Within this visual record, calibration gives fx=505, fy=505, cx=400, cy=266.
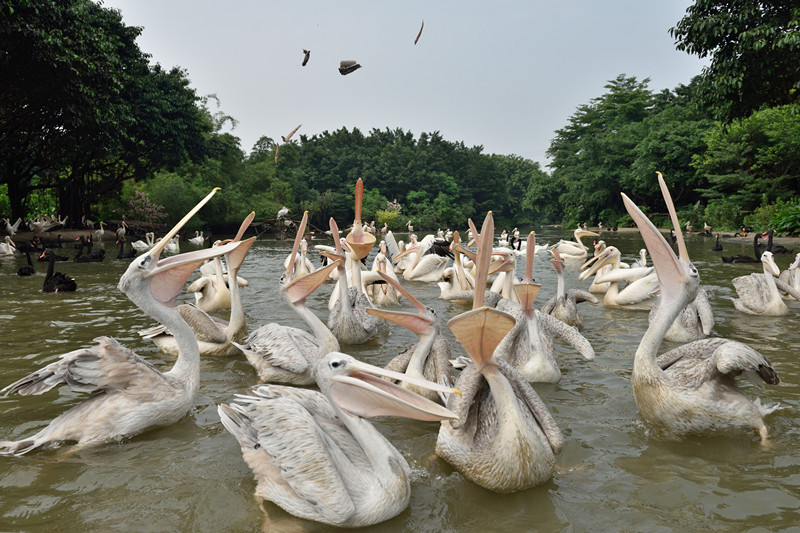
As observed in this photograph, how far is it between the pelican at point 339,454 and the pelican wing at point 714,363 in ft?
7.39

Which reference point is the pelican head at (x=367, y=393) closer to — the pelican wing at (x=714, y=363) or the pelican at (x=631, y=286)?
the pelican wing at (x=714, y=363)

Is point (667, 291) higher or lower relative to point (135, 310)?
higher

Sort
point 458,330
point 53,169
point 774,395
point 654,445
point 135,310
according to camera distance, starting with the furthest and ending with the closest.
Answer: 1. point 53,169
2. point 135,310
3. point 774,395
4. point 654,445
5. point 458,330

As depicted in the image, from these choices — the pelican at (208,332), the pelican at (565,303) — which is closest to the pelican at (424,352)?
the pelican at (208,332)

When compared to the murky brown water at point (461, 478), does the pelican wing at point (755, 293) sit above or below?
above

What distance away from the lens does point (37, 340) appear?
620 centimetres

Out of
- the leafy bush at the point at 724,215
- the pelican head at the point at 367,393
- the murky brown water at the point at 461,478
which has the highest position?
the leafy bush at the point at 724,215

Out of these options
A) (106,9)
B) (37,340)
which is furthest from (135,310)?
(106,9)

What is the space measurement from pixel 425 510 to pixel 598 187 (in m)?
44.9

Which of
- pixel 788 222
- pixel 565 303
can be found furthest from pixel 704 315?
pixel 788 222

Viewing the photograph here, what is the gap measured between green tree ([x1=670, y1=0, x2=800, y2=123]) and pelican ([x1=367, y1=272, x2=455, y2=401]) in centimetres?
1301

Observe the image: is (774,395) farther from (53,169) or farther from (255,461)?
(53,169)

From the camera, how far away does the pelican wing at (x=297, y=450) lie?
8.43 feet

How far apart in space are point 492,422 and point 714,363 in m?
1.69
